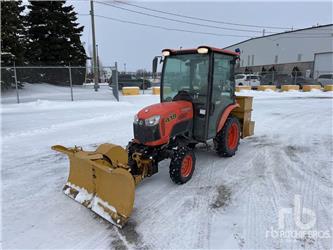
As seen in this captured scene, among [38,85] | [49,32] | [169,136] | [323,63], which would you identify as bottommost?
[169,136]

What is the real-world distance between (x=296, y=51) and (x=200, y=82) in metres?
43.1

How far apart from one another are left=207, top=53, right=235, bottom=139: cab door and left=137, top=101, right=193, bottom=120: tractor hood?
1.54 feet

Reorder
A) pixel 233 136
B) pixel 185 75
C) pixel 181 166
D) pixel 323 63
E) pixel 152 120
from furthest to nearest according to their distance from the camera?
pixel 323 63 < pixel 233 136 < pixel 185 75 < pixel 181 166 < pixel 152 120

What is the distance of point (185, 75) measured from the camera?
16.1 feet

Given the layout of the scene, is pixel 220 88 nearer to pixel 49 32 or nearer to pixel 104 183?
pixel 104 183

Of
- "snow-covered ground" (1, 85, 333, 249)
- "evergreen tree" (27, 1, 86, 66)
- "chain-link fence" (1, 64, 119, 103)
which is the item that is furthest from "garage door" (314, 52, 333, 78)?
"snow-covered ground" (1, 85, 333, 249)

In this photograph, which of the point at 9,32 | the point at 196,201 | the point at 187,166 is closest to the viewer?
the point at 196,201

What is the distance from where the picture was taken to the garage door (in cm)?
3496

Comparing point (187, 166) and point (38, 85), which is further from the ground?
point (38, 85)

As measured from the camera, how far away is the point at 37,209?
12.2ft

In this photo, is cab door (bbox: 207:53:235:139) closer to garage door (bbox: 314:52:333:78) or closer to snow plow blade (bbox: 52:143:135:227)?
snow plow blade (bbox: 52:143:135:227)

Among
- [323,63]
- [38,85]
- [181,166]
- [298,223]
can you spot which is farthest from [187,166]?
[323,63]

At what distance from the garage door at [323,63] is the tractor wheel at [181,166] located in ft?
117

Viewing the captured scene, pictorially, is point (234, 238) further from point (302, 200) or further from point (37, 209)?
point (37, 209)
